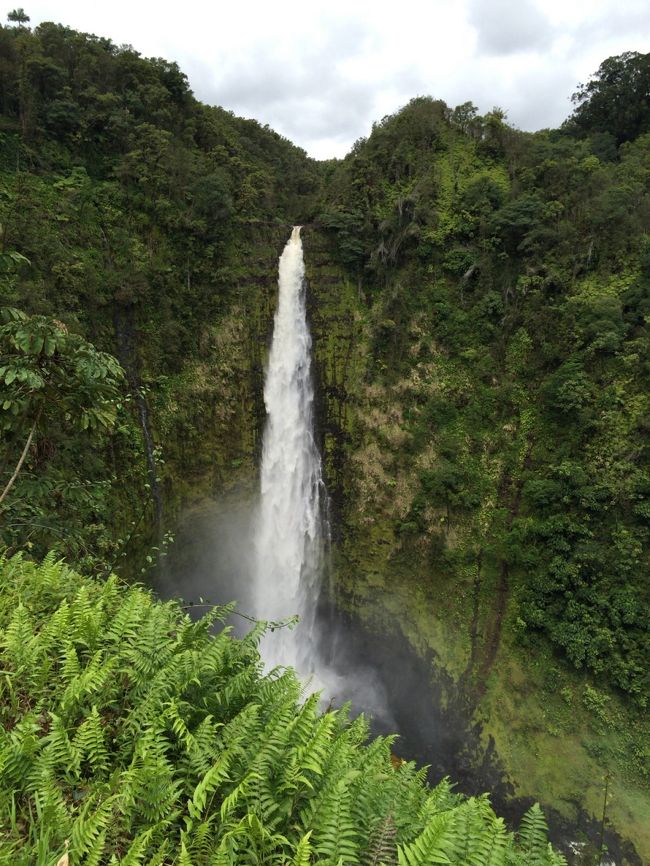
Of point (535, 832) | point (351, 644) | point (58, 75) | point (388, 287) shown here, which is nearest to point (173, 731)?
point (535, 832)

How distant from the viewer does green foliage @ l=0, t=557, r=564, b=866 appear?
7.25 feet

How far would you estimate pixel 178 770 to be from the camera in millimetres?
2537

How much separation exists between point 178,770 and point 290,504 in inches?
664

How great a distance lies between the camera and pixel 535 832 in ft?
10.1

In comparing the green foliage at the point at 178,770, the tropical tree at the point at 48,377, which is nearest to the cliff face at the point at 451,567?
the green foliage at the point at 178,770

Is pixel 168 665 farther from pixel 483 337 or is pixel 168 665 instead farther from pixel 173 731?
pixel 483 337

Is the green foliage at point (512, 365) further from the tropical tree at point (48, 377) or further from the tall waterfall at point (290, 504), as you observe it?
the tropical tree at point (48, 377)

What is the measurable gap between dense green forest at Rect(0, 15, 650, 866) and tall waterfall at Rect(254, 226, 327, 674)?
2.75 feet

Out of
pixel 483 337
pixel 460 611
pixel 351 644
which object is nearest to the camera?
pixel 460 611

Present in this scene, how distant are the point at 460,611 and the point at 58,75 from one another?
28482mm

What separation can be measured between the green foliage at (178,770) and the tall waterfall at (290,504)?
15.4m

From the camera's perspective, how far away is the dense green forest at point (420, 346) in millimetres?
14109

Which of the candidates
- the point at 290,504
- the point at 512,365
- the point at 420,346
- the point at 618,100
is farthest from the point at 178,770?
the point at 618,100

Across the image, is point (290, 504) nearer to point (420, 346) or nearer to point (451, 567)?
point (451, 567)
